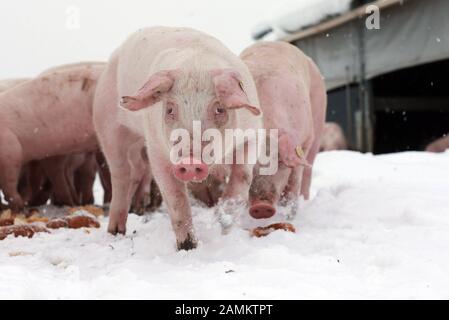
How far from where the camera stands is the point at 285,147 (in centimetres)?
409

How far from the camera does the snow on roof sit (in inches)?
432

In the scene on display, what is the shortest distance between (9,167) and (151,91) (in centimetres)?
370

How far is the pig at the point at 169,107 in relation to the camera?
3.24 metres

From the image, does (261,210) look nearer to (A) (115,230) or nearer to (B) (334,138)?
(A) (115,230)

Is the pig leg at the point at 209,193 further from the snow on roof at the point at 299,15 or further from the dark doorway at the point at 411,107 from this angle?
the dark doorway at the point at 411,107

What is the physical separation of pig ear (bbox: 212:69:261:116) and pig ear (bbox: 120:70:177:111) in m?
0.24

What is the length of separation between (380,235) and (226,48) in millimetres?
1450

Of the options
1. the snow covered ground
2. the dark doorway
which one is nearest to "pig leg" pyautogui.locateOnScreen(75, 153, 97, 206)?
the snow covered ground

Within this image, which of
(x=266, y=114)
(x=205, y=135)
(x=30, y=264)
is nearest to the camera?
(x=205, y=135)

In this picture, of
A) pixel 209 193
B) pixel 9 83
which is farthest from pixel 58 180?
pixel 209 193

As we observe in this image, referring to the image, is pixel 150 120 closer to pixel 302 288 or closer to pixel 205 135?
pixel 205 135

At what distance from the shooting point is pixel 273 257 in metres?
3.20

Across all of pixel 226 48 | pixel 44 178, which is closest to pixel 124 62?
pixel 226 48

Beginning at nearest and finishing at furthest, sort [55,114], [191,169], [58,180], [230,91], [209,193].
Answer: [191,169], [230,91], [209,193], [55,114], [58,180]
